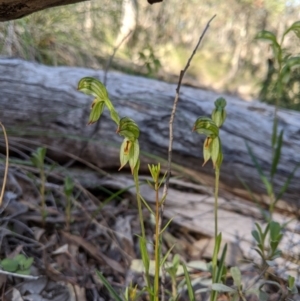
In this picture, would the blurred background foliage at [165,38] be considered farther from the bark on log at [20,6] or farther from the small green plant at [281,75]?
the bark on log at [20,6]

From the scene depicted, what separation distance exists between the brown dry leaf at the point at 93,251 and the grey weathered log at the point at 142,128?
0.48 metres

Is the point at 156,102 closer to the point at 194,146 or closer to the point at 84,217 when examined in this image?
the point at 194,146

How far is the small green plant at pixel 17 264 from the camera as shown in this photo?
57.8 inches

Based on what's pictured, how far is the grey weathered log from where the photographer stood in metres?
2.19

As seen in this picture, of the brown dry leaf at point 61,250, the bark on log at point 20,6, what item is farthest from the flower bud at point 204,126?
the brown dry leaf at point 61,250

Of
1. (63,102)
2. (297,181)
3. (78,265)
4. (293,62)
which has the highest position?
(293,62)

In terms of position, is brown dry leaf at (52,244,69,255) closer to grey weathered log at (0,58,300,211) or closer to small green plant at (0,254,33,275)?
small green plant at (0,254,33,275)

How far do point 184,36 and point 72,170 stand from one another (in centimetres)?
579

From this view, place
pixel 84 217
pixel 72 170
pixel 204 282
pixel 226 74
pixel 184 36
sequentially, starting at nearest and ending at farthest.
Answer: pixel 204 282 → pixel 84 217 → pixel 72 170 → pixel 184 36 → pixel 226 74

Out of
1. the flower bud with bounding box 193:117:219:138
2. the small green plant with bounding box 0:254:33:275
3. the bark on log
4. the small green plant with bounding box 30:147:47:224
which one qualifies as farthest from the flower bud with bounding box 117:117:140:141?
the small green plant with bounding box 30:147:47:224

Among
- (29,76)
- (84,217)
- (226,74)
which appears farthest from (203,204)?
(226,74)

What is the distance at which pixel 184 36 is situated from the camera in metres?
7.70

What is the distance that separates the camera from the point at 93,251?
70.3 inches

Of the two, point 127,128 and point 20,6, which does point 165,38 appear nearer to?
point 20,6
